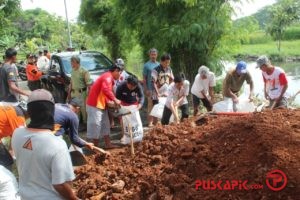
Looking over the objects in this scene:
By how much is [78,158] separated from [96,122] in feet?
4.44

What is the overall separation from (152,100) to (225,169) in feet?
15.3

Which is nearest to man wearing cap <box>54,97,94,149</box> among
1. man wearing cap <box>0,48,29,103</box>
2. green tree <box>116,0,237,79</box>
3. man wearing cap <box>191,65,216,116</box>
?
man wearing cap <box>0,48,29,103</box>

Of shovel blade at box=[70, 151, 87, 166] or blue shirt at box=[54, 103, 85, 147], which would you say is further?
shovel blade at box=[70, 151, 87, 166]

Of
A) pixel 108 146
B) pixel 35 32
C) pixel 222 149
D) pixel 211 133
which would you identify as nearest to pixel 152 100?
pixel 108 146

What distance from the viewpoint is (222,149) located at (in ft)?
16.5

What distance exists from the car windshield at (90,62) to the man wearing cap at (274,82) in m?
4.84

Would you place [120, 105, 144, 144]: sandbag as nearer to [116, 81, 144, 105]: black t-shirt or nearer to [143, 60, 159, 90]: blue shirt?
[116, 81, 144, 105]: black t-shirt

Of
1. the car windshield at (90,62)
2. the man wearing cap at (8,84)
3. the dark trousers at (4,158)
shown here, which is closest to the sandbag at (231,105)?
the man wearing cap at (8,84)

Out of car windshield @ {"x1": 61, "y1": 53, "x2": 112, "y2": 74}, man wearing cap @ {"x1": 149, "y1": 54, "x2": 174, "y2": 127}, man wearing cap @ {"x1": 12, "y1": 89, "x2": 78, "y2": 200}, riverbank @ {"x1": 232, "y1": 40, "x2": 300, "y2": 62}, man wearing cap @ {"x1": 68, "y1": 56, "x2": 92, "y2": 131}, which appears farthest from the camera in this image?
riverbank @ {"x1": 232, "y1": 40, "x2": 300, "y2": 62}

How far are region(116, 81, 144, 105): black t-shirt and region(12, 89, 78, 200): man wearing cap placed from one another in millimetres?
4443

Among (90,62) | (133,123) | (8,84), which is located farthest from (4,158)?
(90,62)

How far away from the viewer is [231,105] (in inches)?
311

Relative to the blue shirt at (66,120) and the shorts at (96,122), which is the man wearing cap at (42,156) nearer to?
the blue shirt at (66,120)

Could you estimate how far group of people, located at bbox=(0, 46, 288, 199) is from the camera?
2.99m
